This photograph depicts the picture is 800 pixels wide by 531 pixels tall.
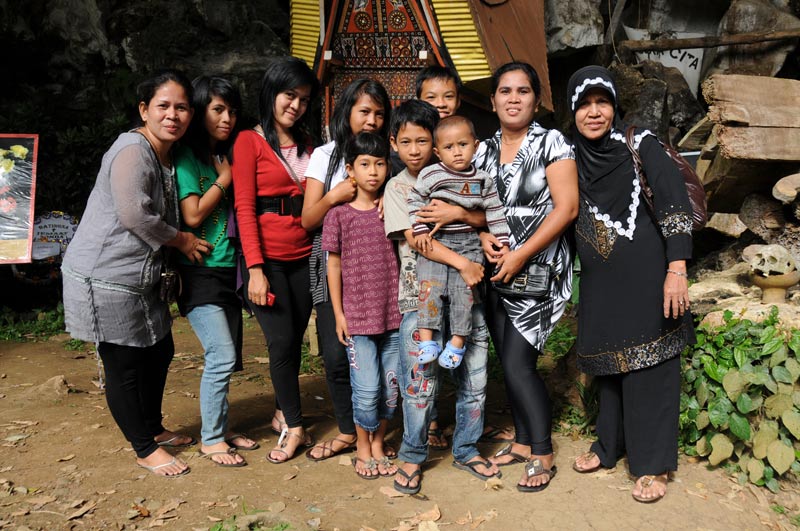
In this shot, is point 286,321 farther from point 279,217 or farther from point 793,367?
point 793,367

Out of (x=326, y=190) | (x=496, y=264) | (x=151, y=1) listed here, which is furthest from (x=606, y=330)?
(x=151, y=1)

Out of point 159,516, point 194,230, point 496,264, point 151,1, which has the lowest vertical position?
point 159,516

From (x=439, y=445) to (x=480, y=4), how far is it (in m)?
3.91

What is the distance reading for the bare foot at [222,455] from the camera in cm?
344

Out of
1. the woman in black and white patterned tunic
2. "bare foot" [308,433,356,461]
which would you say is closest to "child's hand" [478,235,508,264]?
the woman in black and white patterned tunic

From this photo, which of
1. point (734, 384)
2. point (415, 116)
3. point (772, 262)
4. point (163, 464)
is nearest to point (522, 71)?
point (415, 116)

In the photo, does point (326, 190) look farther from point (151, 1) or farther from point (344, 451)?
point (151, 1)

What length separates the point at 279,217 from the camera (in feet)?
11.0

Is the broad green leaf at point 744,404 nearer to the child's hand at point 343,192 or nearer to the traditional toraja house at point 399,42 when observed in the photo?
the child's hand at point 343,192

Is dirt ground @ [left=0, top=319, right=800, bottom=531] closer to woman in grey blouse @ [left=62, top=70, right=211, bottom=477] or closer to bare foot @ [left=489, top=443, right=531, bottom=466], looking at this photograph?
bare foot @ [left=489, top=443, right=531, bottom=466]

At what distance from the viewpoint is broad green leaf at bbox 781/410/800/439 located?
313 centimetres

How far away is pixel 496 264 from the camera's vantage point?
312cm

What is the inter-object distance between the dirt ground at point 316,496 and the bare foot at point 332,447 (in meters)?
0.05

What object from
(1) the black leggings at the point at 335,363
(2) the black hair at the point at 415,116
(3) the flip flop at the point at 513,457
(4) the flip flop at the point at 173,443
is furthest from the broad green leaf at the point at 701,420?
(4) the flip flop at the point at 173,443
